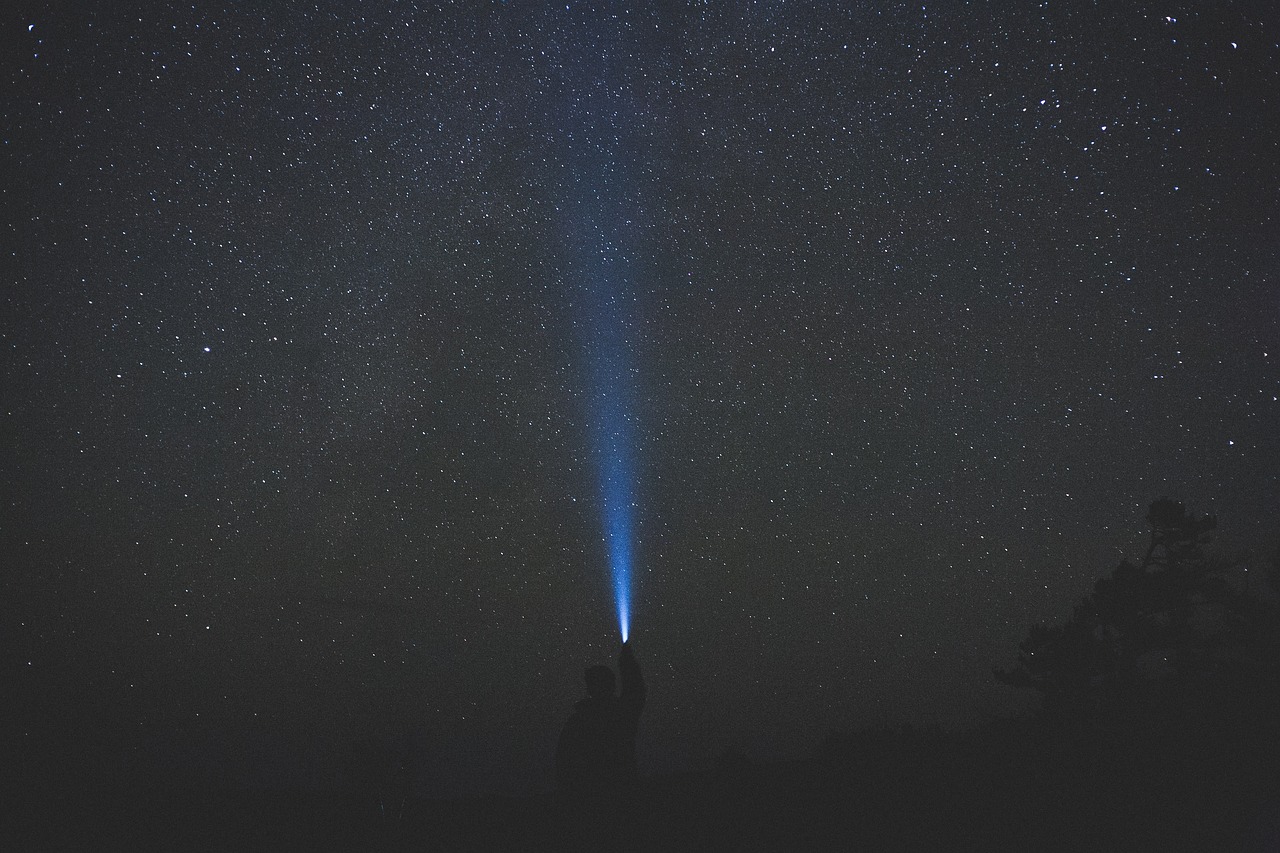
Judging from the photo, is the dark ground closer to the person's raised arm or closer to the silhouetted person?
the silhouetted person

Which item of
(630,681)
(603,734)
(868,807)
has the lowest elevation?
(868,807)

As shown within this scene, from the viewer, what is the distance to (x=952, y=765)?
1010cm

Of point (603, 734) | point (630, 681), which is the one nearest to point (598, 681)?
point (630, 681)

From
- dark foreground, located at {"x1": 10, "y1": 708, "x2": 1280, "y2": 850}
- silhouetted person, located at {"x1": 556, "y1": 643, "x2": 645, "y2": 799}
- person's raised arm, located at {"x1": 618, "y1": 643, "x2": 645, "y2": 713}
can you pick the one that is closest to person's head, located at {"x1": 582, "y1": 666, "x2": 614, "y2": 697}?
silhouetted person, located at {"x1": 556, "y1": 643, "x2": 645, "y2": 799}

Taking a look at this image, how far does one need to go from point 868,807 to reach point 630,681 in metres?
8.71

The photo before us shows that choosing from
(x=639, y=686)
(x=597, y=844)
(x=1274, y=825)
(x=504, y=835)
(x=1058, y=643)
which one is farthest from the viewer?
(x=1058, y=643)

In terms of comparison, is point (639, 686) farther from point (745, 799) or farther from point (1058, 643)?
point (1058, 643)

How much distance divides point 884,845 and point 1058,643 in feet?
42.5

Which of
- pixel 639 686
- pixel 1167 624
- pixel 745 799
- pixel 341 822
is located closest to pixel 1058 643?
pixel 1167 624

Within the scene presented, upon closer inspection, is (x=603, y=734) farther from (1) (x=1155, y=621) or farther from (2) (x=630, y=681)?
(1) (x=1155, y=621)

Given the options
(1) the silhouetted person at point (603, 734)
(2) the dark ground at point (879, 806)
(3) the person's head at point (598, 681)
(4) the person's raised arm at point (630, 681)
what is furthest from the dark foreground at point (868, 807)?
(3) the person's head at point (598, 681)

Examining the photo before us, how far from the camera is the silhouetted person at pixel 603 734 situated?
15.2m

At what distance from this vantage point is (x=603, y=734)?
15828mm

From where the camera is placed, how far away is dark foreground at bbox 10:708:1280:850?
7.21m
